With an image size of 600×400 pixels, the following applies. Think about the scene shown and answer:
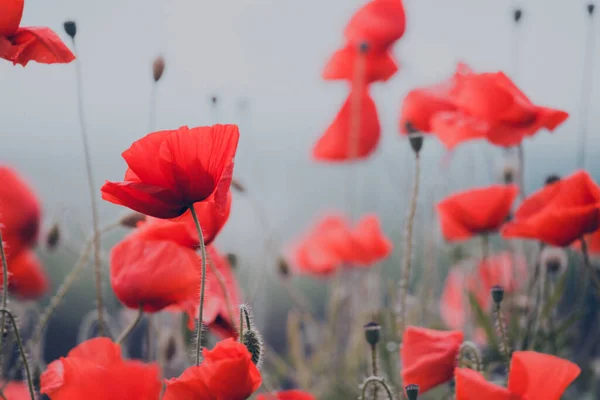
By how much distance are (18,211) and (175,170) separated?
475 mm

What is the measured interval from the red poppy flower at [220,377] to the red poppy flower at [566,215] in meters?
0.40

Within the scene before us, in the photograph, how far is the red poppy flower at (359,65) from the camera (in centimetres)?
102

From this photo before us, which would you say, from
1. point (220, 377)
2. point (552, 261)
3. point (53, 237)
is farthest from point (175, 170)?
point (552, 261)

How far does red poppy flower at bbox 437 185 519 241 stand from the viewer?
0.95m

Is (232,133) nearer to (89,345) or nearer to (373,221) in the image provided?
(89,345)

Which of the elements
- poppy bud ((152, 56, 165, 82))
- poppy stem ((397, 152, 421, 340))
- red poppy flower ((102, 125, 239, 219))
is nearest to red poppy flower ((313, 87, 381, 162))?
poppy stem ((397, 152, 421, 340))

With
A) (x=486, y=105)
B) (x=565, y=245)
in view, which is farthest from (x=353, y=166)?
(x=565, y=245)

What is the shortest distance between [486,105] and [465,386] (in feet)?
1.35

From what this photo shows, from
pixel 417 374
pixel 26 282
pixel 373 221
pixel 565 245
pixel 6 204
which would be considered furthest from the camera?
pixel 373 221

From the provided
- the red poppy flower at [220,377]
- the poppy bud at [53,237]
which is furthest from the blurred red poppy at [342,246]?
the red poppy flower at [220,377]

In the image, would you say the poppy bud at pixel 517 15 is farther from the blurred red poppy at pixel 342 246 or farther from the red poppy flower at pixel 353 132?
the blurred red poppy at pixel 342 246

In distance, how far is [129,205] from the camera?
0.54 m

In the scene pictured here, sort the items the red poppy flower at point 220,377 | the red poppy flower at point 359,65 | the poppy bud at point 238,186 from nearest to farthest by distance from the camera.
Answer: the red poppy flower at point 220,377 < the poppy bud at point 238,186 < the red poppy flower at point 359,65

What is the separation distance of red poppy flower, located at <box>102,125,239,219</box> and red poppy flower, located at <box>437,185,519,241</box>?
1.62 ft
